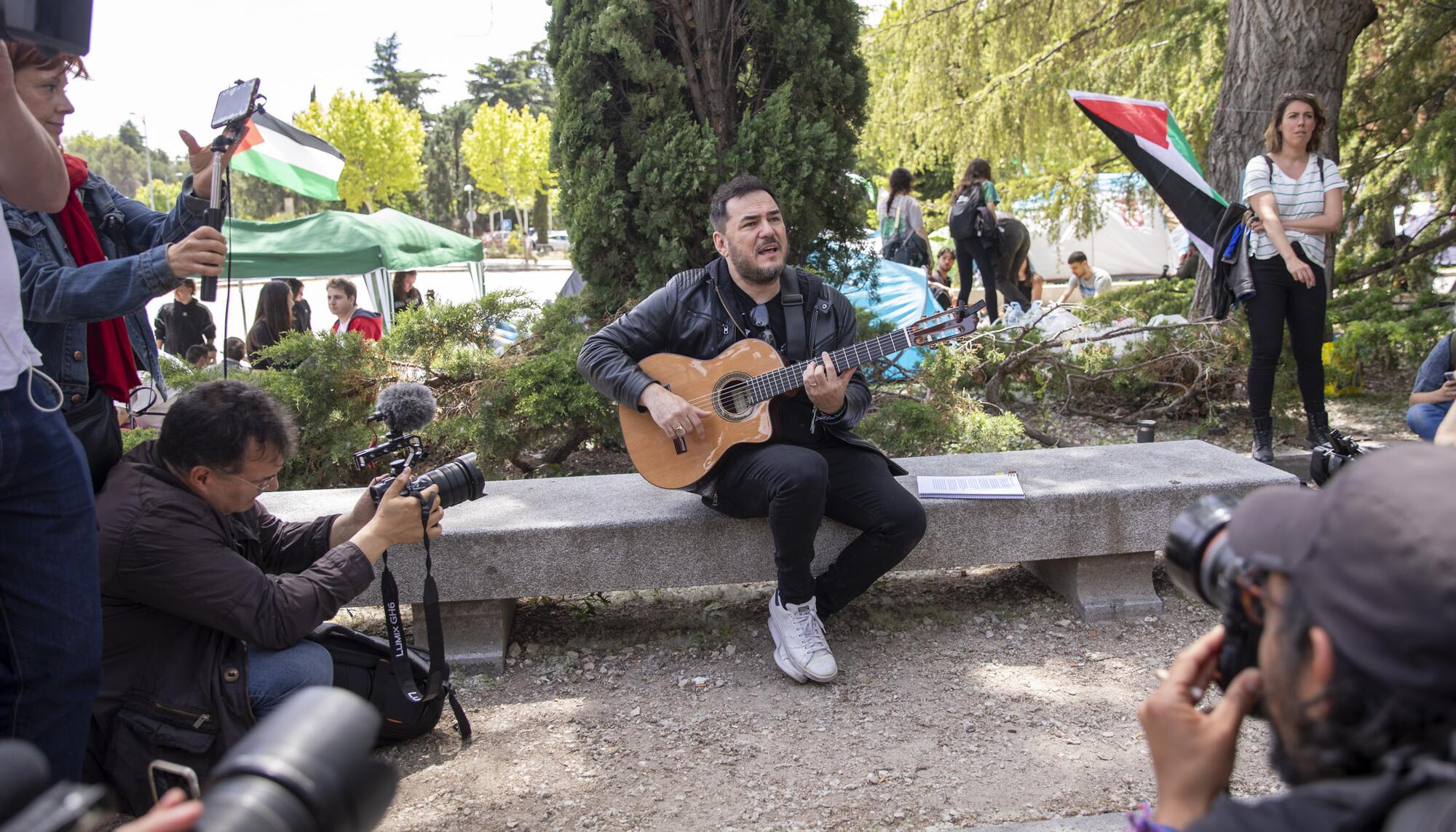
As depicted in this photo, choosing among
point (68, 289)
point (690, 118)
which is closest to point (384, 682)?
point (68, 289)

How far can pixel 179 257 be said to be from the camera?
2500mm

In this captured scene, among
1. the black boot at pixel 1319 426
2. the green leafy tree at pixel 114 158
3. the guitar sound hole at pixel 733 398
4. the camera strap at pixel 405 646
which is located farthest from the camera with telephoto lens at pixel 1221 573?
the green leafy tree at pixel 114 158

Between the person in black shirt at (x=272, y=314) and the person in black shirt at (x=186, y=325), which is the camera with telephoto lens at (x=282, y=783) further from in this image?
the person in black shirt at (x=186, y=325)

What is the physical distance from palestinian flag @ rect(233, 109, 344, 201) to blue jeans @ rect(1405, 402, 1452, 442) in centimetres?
733

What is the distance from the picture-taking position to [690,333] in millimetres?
4133


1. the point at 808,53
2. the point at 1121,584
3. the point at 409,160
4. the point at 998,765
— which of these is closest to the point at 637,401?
the point at 998,765

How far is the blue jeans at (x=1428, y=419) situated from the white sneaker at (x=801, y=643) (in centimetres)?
280

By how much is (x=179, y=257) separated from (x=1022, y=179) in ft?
31.5

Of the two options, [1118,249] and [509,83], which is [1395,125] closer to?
[1118,249]

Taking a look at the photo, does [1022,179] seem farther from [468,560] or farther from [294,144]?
[468,560]

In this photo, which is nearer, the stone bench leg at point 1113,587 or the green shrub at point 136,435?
the stone bench leg at point 1113,587

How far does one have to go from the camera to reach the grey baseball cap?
107 cm

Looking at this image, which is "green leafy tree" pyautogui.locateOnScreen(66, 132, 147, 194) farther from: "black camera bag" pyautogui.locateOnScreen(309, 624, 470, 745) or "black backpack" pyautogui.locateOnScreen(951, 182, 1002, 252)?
"black camera bag" pyautogui.locateOnScreen(309, 624, 470, 745)

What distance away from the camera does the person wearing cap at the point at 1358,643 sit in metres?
1.08
